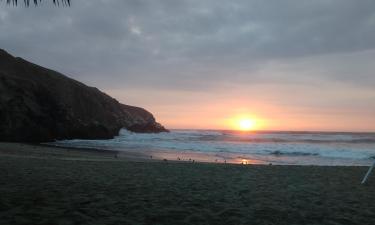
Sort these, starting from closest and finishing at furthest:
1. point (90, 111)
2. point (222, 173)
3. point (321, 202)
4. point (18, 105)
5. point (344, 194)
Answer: point (321, 202) → point (344, 194) → point (222, 173) → point (18, 105) → point (90, 111)

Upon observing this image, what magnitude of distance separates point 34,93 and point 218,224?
4233 cm

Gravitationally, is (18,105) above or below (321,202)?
above

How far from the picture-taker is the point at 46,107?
45188 millimetres

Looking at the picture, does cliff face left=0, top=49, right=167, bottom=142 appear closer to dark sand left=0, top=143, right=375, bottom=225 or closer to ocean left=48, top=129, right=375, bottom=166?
ocean left=48, top=129, right=375, bottom=166

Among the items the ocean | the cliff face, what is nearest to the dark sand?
the ocean

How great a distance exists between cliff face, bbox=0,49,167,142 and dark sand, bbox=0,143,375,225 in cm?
3026

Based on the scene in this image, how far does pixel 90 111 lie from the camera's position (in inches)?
2160

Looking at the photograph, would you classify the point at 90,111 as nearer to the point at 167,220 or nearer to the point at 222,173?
the point at 222,173

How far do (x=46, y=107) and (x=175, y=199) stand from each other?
4029cm

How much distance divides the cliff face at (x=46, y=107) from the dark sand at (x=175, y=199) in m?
30.3

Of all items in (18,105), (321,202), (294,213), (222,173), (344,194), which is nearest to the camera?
(294,213)

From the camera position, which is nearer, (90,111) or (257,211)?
(257,211)

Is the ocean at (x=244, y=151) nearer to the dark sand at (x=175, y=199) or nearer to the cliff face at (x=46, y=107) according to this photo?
the cliff face at (x=46, y=107)

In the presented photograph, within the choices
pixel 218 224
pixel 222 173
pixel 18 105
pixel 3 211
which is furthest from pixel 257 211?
pixel 18 105
